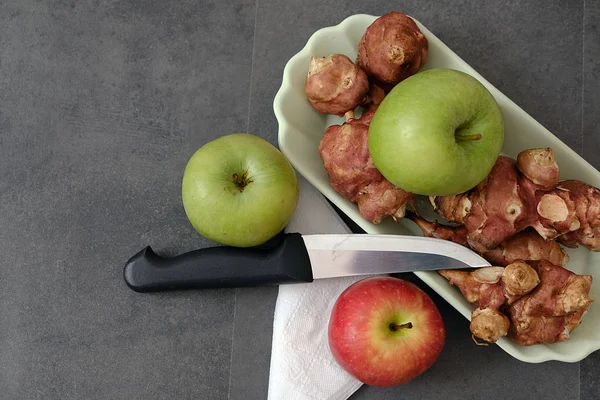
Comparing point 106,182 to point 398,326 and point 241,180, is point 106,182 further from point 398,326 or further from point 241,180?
point 398,326

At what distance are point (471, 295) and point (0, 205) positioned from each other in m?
0.74

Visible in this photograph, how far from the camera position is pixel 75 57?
98 centimetres

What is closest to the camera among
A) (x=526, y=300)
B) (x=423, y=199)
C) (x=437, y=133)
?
(x=437, y=133)

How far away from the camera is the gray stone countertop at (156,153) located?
937 millimetres

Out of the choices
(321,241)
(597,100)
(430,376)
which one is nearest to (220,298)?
(321,241)

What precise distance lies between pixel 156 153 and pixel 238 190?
0.75 ft

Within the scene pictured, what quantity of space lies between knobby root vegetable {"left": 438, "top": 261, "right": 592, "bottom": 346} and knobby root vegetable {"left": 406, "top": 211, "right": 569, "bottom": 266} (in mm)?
25

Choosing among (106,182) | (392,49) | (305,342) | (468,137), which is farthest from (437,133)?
(106,182)

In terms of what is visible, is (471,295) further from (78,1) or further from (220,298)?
(78,1)

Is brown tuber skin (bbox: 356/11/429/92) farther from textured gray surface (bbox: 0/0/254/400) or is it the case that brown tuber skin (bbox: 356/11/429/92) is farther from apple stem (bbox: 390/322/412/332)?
apple stem (bbox: 390/322/412/332)

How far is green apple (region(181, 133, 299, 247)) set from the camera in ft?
2.60

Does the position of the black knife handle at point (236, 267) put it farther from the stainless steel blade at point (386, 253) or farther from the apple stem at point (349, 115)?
the apple stem at point (349, 115)

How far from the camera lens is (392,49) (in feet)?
2.72

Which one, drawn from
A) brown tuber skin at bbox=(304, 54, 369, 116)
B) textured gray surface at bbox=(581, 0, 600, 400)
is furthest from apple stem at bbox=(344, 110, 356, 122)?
textured gray surface at bbox=(581, 0, 600, 400)
